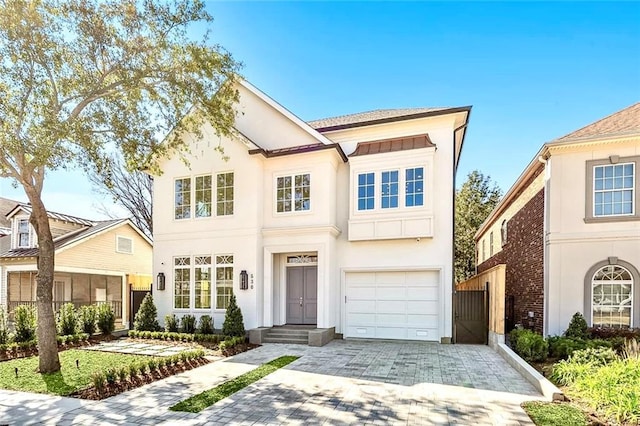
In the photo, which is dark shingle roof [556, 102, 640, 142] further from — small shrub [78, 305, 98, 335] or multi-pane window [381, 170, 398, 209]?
small shrub [78, 305, 98, 335]

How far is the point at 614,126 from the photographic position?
423 inches

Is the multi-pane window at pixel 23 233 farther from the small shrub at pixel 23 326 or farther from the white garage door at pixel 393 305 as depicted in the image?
the white garage door at pixel 393 305

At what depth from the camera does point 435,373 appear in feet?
25.5

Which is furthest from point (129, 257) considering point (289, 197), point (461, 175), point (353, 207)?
point (461, 175)

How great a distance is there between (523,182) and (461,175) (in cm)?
1827

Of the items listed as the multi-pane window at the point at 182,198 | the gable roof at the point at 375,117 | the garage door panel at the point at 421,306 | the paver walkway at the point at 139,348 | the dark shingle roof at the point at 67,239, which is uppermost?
the gable roof at the point at 375,117

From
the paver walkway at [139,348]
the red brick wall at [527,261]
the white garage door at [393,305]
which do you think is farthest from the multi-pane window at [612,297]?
the paver walkway at [139,348]

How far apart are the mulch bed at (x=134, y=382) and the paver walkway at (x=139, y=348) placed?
5.38ft

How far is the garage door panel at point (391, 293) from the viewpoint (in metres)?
12.0

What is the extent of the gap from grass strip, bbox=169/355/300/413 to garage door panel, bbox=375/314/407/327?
165 inches

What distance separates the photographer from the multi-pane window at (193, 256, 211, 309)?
12898mm

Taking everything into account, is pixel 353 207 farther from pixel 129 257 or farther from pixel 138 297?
pixel 129 257

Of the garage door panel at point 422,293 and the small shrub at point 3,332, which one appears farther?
the garage door panel at point 422,293

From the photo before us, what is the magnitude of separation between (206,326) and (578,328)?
10.8 meters
